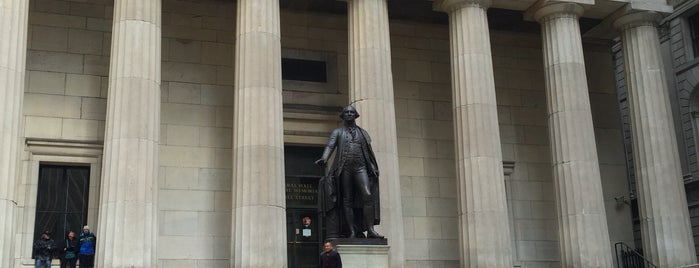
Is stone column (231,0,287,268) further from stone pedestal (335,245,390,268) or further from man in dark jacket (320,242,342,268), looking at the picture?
man in dark jacket (320,242,342,268)

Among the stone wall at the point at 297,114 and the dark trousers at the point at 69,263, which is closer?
the dark trousers at the point at 69,263

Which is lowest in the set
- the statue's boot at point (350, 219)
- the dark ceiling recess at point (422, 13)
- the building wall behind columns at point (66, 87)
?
the statue's boot at point (350, 219)

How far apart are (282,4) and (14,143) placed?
10.1m

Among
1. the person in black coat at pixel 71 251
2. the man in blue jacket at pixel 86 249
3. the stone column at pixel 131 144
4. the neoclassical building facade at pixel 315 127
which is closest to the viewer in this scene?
the stone column at pixel 131 144

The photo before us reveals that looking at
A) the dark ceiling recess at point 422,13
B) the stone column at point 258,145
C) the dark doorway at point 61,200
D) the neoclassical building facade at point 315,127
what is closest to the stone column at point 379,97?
the neoclassical building facade at point 315,127

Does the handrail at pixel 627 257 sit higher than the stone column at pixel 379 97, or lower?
lower

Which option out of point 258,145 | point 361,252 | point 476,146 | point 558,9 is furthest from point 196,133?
point 558,9

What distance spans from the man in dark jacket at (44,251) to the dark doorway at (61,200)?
1887 millimetres

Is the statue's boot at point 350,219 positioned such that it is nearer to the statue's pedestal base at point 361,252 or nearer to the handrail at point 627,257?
the statue's pedestal base at point 361,252

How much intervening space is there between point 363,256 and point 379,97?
6.60m

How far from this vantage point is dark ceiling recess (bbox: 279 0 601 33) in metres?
26.5

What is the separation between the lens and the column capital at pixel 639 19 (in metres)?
25.3

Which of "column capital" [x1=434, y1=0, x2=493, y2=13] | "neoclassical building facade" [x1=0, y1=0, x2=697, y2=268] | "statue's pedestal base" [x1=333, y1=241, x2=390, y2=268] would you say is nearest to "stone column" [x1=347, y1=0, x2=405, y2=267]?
"neoclassical building facade" [x1=0, y1=0, x2=697, y2=268]

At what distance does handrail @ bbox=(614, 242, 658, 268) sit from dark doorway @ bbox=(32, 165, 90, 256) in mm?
16592
